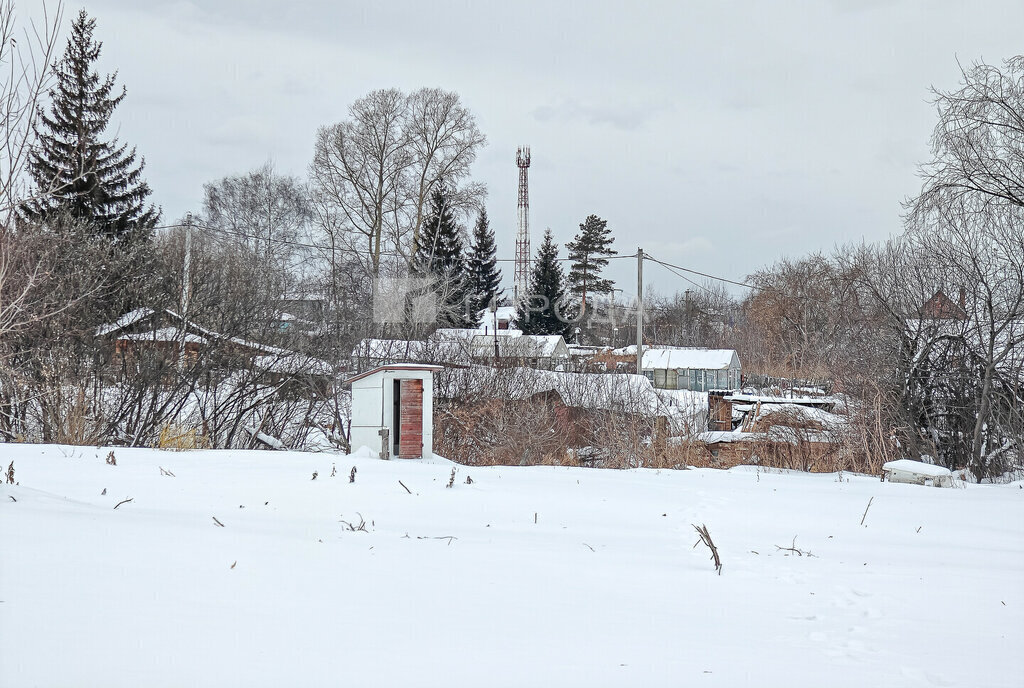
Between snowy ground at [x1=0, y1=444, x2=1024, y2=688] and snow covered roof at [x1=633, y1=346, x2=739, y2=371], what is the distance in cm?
3086

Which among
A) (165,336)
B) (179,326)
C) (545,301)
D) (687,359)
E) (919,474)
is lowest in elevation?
(919,474)

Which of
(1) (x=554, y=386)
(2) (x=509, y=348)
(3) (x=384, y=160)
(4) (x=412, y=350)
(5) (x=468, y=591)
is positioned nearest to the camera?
(5) (x=468, y=591)

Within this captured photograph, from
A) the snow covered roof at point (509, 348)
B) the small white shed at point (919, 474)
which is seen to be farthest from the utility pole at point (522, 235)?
the small white shed at point (919, 474)

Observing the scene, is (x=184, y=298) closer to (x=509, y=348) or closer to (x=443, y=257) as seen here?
(x=509, y=348)

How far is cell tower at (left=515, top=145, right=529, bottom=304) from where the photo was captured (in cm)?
4448

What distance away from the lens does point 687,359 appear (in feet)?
125

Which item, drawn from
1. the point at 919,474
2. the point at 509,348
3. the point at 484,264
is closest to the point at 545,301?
the point at 484,264

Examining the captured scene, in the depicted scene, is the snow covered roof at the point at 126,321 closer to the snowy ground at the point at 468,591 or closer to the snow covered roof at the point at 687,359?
the snowy ground at the point at 468,591

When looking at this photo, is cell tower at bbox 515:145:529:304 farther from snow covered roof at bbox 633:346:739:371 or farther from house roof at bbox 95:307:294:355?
house roof at bbox 95:307:294:355

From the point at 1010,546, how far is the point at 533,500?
140 inches

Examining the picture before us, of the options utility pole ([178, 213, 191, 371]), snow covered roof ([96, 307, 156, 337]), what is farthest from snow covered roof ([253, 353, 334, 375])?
snow covered roof ([96, 307, 156, 337])

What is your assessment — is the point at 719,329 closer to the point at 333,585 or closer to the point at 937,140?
the point at 937,140

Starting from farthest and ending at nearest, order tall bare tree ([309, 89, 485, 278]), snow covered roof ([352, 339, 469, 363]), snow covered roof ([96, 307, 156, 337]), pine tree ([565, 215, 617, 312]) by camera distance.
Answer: pine tree ([565, 215, 617, 312]) < tall bare tree ([309, 89, 485, 278]) < snow covered roof ([352, 339, 469, 363]) < snow covered roof ([96, 307, 156, 337])

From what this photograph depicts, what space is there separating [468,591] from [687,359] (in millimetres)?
35545
